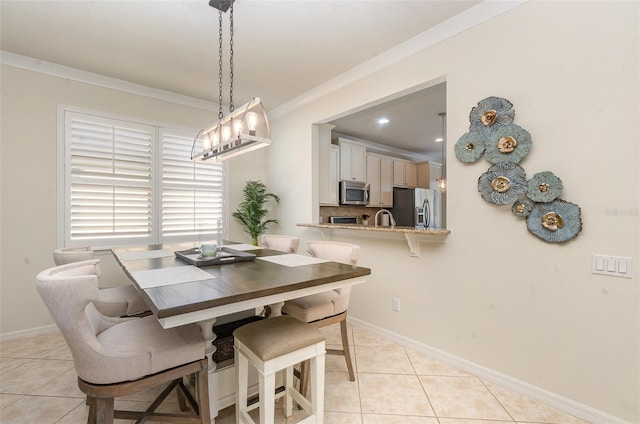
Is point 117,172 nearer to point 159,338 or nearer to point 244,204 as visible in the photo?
point 244,204

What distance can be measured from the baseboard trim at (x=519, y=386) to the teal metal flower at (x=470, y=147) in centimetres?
159

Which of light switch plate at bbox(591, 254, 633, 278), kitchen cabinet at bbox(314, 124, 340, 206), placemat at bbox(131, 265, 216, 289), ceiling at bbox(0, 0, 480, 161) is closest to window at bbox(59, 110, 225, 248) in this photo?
ceiling at bbox(0, 0, 480, 161)

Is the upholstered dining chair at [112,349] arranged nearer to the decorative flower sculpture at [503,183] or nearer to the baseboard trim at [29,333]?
the decorative flower sculpture at [503,183]

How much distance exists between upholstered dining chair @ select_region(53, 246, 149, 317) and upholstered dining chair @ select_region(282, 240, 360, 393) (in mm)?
1161

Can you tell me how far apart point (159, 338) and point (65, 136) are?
3002 mm

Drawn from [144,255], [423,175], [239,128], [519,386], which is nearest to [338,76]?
[239,128]

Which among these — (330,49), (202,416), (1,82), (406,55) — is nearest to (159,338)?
(202,416)

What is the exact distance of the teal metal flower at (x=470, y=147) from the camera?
2.15 m

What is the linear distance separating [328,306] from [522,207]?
1.47 meters

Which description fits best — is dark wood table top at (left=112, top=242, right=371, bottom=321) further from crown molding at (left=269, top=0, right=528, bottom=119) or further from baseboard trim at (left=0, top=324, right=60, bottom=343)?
crown molding at (left=269, top=0, right=528, bottom=119)

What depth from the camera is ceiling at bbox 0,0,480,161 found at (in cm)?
219

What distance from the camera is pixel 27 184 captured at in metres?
2.94

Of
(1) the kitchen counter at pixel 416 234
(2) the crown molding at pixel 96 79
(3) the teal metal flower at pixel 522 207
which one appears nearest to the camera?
(3) the teal metal flower at pixel 522 207

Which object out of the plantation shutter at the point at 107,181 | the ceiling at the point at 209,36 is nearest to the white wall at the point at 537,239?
the ceiling at the point at 209,36
